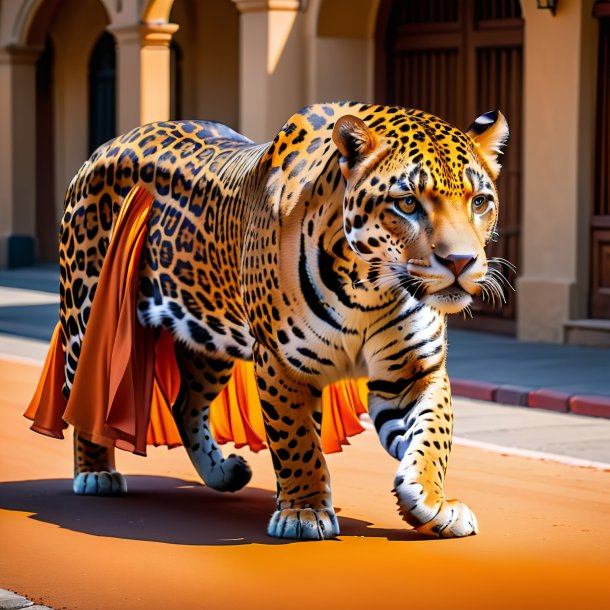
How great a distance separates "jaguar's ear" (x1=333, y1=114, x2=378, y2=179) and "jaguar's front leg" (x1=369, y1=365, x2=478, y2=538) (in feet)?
3.03

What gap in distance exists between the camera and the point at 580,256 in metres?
16.1

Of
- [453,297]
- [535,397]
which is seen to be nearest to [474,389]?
[535,397]

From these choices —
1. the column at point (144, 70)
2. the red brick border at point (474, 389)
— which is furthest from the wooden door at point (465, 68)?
the red brick border at point (474, 389)

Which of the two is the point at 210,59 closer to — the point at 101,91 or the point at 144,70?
the point at 101,91

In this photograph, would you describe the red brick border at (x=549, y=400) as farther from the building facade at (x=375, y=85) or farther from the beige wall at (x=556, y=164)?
the beige wall at (x=556, y=164)

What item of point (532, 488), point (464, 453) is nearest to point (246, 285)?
point (532, 488)

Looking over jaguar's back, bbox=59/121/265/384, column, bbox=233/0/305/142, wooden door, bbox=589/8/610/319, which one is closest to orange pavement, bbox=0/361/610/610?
jaguar's back, bbox=59/121/265/384

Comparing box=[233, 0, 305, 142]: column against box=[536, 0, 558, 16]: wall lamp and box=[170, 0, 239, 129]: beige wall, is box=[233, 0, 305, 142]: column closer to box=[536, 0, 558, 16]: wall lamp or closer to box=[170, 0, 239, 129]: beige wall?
box=[536, 0, 558, 16]: wall lamp

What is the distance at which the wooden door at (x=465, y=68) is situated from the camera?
1730 cm

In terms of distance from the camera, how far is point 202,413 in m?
8.46

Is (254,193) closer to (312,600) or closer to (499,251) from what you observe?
(312,600)

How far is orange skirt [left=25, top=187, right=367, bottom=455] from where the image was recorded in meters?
7.88

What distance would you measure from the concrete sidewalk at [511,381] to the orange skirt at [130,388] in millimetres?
2130

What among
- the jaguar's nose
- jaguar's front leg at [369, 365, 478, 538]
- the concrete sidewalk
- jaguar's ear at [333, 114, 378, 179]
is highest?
jaguar's ear at [333, 114, 378, 179]
